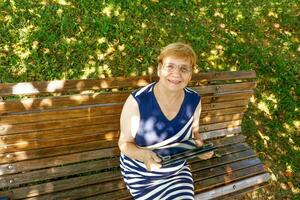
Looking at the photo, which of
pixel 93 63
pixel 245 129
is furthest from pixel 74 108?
pixel 245 129

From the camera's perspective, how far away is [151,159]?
338 cm

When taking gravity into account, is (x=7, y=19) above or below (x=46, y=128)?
above

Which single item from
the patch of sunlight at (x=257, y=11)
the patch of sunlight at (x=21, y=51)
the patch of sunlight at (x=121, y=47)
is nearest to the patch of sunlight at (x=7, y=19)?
the patch of sunlight at (x=21, y=51)

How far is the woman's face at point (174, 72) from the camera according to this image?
135 inches

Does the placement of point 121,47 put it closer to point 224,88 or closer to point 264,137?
point 224,88

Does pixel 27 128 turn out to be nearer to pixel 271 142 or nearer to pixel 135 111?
pixel 135 111

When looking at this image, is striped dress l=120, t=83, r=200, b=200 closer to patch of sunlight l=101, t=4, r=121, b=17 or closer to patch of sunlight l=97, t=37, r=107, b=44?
patch of sunlight l=97, t=37, r=107, b=44

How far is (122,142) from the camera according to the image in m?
3.68

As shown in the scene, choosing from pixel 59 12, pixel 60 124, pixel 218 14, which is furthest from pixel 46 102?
pixel 218 14

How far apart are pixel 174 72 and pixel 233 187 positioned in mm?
1837

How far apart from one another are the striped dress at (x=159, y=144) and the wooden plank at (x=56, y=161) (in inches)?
15.7

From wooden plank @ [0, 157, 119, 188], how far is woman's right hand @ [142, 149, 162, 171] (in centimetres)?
89

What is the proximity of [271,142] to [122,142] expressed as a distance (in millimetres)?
3251

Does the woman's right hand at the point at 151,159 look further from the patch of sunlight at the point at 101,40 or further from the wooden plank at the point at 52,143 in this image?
the patch of sunlight at the point at 101,40
